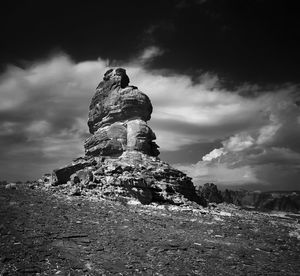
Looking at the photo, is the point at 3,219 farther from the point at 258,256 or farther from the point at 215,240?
the point at 258,256

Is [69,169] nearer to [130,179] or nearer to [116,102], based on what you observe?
[130,179]

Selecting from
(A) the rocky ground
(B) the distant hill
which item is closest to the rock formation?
(A) the rocky ground

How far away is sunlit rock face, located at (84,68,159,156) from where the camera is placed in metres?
42.6

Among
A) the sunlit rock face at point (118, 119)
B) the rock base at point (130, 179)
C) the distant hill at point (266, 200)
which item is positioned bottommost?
the distant hill at point (266, 200)

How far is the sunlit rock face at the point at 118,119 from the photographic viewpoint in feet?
140

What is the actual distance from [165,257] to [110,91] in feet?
129

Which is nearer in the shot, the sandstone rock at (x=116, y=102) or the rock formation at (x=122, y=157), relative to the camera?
the rock formation at (x=122, y=157)

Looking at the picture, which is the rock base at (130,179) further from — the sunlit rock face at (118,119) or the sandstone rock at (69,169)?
the sunlit rock face at (118,119)

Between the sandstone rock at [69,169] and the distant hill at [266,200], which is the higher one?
the sandstone rock at [69,169]

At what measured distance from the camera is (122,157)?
134ft

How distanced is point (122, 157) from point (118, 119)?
801 centimetres

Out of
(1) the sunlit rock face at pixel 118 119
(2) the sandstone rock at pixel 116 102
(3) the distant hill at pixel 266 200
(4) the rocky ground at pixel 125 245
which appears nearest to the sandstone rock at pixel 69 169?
(1) the sunlit rock face at pixel 118 119

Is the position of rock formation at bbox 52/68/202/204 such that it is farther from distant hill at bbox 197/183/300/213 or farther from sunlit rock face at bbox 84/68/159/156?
distant hill at bbox 197/183/300/213

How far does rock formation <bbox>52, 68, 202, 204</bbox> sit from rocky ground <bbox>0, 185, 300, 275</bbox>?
10768 millimetres
